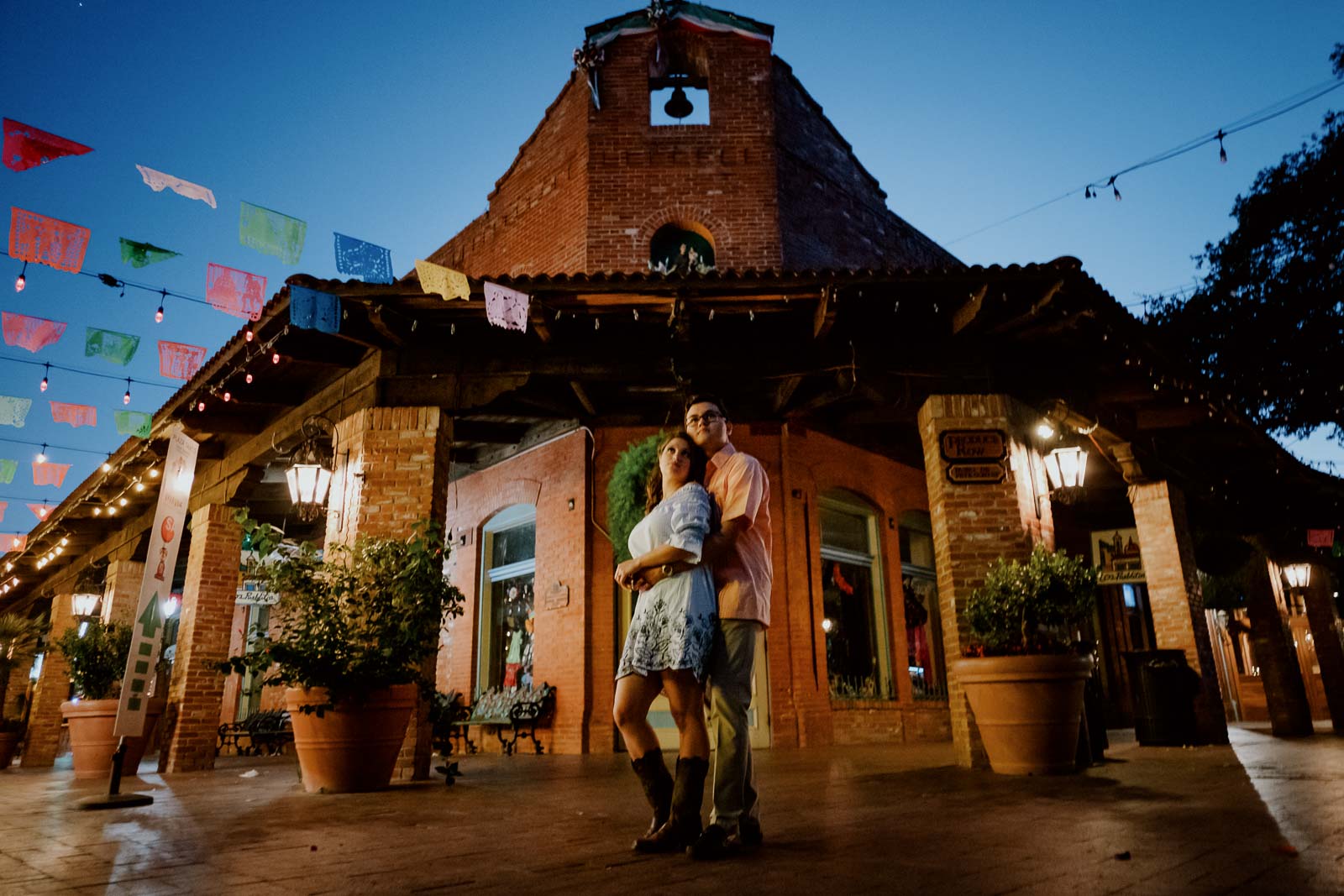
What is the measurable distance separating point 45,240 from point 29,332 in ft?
4.86

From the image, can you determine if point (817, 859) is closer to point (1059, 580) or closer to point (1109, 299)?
point (1059, 580)

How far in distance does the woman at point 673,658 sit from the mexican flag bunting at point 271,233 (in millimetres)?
4993

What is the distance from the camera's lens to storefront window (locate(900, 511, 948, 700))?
1193cm

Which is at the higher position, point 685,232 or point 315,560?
point 685,232

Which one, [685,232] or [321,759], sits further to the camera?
[685,232]

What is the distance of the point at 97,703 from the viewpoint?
8.68 m

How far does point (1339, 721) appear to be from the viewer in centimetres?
1267

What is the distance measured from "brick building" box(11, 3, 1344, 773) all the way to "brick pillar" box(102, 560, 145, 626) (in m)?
0.12

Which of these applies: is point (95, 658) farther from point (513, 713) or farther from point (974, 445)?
point (974, 445)

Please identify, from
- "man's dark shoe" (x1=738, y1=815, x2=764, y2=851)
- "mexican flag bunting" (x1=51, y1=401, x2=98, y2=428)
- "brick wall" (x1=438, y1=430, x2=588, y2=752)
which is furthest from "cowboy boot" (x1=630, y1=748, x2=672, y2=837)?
"mexican flag bunting" (x1=51, y1=401, x2=98, y2=428)

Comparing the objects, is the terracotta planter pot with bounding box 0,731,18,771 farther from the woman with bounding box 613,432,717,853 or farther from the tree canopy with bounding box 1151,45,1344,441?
the tree canopy with bounding box 1151,45,1344,441

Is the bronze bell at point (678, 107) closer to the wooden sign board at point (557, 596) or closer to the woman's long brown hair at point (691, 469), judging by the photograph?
the wooden sign board at point (557, 596)

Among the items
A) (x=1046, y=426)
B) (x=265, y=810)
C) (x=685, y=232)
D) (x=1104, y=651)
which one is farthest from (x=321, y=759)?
(x=1104, y=651)

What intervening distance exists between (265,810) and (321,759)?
94 centimetres
